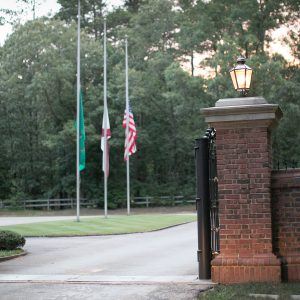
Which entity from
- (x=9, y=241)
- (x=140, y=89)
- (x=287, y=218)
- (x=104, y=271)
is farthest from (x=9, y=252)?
(x=140, y=89)

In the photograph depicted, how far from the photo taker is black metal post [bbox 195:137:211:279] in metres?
9.63

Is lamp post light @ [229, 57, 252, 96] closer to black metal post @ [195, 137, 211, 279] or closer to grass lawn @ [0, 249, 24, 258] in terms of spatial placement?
black metal post @ [195, 137, 211, 279]

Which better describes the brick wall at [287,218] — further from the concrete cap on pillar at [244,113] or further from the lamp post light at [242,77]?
the lamp post light at [242,77]

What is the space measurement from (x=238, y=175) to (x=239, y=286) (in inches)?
68.9

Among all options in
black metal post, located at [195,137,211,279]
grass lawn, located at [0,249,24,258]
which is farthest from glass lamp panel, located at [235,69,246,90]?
grass lawn, located at [0,249,24,258]

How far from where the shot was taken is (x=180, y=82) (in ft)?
155

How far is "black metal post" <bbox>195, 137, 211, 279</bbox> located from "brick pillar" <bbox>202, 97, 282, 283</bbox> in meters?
0.51

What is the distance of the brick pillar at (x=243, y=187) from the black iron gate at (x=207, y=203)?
0.53 metres

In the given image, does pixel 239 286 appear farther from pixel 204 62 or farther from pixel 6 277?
pixel 204 62

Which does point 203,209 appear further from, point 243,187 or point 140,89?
point 140,89

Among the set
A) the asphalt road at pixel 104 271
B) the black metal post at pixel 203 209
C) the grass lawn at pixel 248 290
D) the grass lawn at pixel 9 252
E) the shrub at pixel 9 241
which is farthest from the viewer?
the shrub at pixel 9 241

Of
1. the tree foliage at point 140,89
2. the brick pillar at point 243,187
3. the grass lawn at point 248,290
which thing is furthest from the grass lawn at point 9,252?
the tree foliage at point 140,89

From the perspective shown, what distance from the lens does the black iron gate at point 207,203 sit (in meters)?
9.66

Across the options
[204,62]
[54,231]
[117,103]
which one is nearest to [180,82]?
[204,62]
